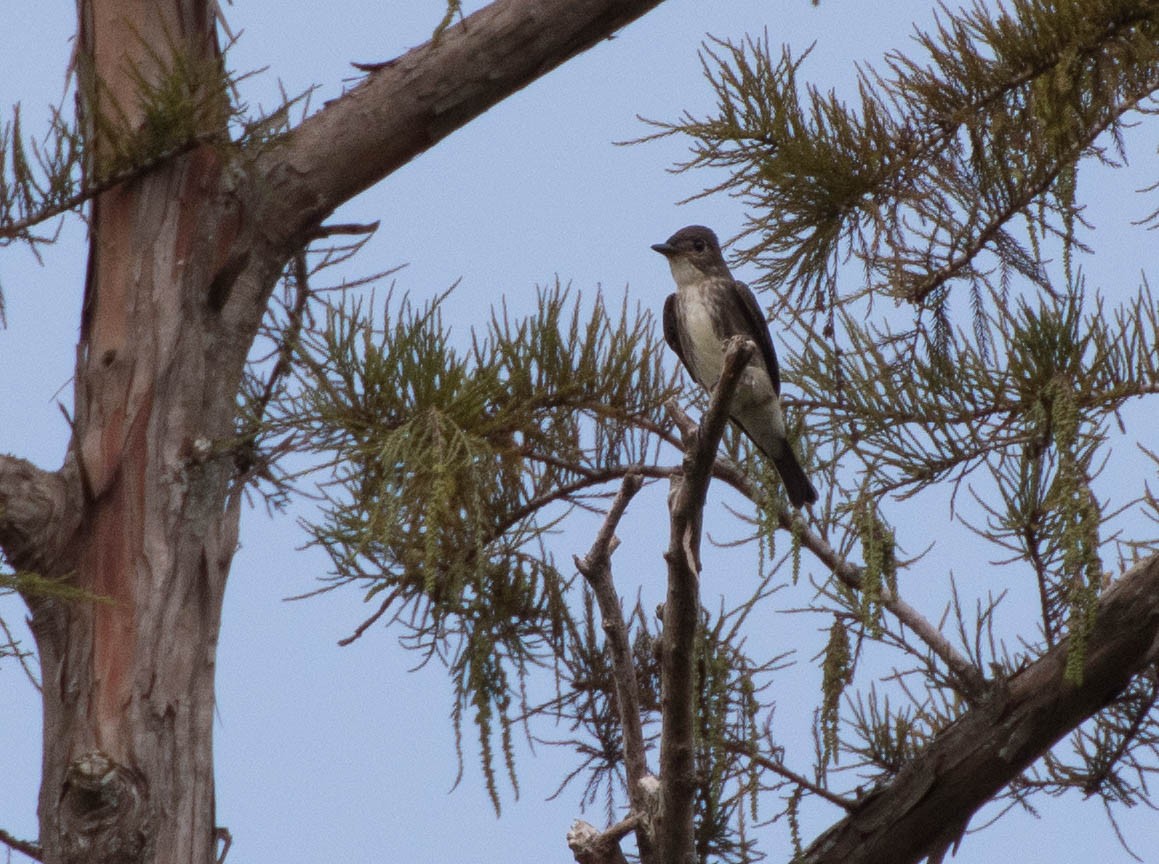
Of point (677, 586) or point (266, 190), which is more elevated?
point (266, 190)

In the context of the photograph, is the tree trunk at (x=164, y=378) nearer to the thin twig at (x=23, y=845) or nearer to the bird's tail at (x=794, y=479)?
the thin twig at (x=23, y=845)

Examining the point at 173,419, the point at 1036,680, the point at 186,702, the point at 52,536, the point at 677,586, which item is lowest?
the point at 1036,680

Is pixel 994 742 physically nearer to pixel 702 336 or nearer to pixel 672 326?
pixel 702 336

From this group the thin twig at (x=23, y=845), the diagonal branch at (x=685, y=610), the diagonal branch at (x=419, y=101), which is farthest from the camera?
the diagonal branch at (x=419, y=101)

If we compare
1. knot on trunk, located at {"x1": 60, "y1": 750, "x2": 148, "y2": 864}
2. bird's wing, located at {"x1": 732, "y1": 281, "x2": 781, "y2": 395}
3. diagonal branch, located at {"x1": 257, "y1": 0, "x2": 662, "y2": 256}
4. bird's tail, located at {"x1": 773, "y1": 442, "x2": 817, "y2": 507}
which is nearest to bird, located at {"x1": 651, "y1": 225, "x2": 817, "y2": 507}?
bird's wing, located at {"x1": 732, "y1": 281, "x2": 781, "y2": 395}

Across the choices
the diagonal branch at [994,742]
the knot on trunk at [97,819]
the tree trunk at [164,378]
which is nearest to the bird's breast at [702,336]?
the tree trunk at [164,378]

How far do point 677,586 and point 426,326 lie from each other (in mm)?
726

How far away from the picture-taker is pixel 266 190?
3.12 meters

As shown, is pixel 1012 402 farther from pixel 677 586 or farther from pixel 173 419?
pixel 173 419

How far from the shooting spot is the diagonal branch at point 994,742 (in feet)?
8.77

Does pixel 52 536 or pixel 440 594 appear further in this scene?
pixel 440 594

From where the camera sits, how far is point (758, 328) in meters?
5.03

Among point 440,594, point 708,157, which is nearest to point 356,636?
point 440,594

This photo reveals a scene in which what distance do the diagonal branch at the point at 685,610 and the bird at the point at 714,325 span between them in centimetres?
190
